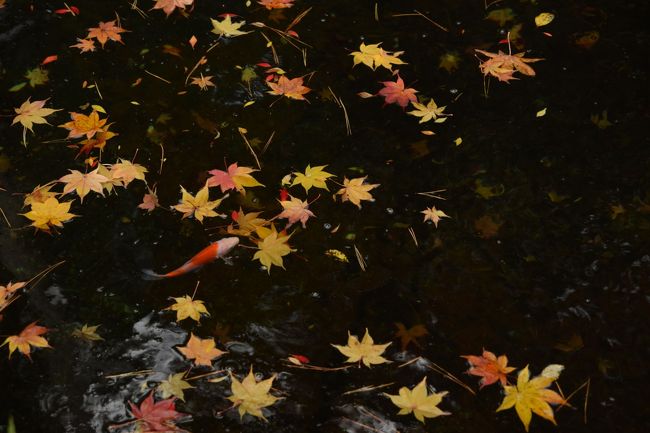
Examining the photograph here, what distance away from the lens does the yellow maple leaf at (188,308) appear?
2379 mm

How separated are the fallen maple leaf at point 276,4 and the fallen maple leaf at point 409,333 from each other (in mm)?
2304

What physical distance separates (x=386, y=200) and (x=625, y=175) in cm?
115

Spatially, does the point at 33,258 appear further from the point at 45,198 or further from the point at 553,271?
the point at 553,271

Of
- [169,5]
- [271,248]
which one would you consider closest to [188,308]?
[271,248]

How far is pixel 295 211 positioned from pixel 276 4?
1703 millimetres

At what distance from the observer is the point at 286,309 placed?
2434mm

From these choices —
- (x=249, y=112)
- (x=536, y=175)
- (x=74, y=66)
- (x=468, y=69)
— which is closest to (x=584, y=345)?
(x=536, y=175)

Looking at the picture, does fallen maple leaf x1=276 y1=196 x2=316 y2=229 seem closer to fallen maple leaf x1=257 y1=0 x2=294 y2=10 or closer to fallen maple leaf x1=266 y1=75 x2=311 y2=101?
fallen maple leaf x1=266 y1=75 x2=311 y2=101

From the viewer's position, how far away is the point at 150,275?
8.27 ft

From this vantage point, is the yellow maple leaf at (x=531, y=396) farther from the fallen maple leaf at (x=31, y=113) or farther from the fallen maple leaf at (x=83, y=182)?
the fallen maple leaf at (x=31, y=113)

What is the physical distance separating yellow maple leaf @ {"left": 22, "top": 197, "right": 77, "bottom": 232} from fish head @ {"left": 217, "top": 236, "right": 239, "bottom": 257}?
27.1 inches

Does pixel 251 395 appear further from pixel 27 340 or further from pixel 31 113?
pixel 31 113

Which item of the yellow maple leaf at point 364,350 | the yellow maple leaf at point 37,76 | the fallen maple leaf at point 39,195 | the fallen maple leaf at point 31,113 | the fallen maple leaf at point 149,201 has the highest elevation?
the yellow maple leaf at point 37,76

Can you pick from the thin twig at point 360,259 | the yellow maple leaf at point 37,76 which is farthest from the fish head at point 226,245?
the yellow maple leaf at point 37,76
